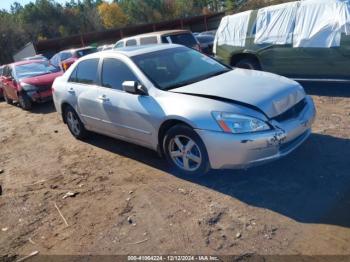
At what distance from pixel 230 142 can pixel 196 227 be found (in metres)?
0.99

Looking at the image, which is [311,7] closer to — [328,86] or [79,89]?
[328,86]

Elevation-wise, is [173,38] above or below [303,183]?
above

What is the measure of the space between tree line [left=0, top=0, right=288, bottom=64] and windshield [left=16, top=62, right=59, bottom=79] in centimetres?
3174

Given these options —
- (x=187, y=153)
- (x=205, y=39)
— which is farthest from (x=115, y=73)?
(x=205, y=39)

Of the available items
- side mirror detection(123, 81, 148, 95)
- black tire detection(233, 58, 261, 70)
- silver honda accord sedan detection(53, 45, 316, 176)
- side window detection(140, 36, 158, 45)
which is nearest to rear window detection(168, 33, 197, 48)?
side window detection(140, 36, 158, 45)

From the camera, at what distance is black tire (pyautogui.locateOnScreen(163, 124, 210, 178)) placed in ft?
14.6

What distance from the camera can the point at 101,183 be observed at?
17.2 ft

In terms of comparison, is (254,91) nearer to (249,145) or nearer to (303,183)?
(249,145)

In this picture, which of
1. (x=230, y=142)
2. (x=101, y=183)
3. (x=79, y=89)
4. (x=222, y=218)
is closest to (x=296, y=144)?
(x=230, y=142)

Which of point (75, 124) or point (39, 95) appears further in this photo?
point (39, 95)

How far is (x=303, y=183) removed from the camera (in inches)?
167

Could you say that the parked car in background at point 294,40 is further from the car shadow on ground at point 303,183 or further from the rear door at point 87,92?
the rear door at point 87,92

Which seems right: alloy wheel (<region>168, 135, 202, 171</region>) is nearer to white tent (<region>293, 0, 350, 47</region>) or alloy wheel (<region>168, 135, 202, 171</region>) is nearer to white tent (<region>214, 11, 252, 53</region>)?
white tent (<region>293, 0, 350, 47</region>)

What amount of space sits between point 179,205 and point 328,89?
5268 millimetres
